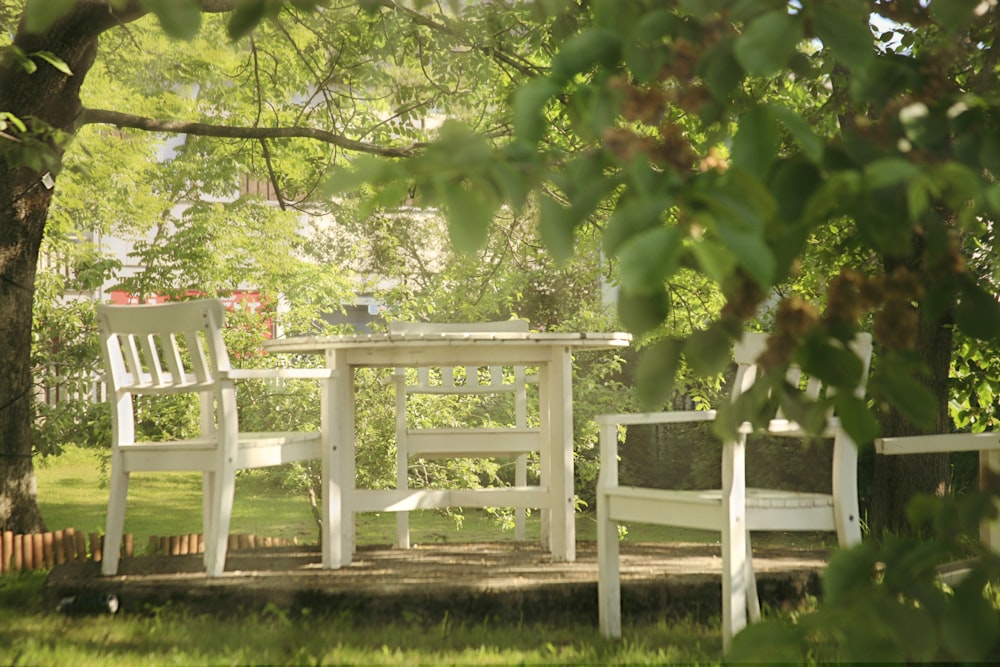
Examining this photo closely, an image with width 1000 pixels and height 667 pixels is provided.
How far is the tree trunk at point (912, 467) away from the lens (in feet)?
12.6

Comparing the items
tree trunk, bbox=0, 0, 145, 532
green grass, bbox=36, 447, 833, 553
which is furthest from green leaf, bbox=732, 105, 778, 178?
green grass, bbox=36, 447, 833, 553

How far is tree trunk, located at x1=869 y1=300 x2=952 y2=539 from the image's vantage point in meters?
3.86

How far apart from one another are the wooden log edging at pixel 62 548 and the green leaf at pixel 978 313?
126 inches

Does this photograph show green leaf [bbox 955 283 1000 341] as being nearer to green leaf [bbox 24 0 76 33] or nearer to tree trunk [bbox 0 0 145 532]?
green leaf [bbox 24 0 76 33]

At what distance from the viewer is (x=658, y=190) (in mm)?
533

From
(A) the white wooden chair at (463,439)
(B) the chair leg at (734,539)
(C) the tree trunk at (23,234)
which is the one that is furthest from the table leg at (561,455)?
(C) the tree trunk at (23,234)

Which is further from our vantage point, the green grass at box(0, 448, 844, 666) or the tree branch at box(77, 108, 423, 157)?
the tree branch at box(77, 108, 423, 157)

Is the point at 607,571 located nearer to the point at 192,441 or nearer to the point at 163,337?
the point at 192,441

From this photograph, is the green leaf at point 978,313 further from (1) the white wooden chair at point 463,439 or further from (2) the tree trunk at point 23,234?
(2) the tree trunk at point 23,234

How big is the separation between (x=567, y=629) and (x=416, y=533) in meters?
3.34

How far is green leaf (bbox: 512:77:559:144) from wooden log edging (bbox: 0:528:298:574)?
3216 millimetres

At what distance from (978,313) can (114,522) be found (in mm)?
2611

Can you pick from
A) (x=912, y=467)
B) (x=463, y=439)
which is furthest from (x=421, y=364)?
(x=912, y=467)

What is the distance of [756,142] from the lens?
59 centimetres
